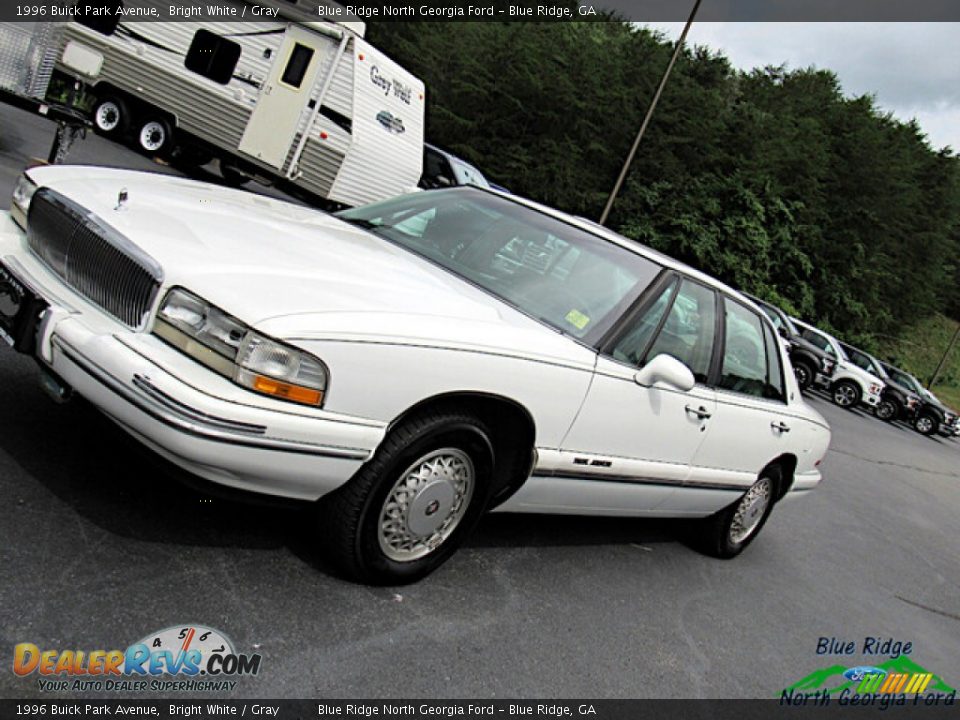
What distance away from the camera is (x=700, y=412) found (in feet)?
13.1

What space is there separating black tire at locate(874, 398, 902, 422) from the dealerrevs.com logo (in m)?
23.9

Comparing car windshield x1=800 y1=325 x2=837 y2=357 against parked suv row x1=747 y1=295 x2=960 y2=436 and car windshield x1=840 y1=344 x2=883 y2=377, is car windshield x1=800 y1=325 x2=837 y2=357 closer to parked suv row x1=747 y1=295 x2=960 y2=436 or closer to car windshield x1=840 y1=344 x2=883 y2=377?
parked suv row x1=747 y1=295 x2=960 y2=436

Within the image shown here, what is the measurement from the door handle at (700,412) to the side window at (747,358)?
0.89ft

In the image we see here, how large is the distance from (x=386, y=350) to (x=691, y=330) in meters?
2.02

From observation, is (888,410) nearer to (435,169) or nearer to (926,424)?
(926,424)

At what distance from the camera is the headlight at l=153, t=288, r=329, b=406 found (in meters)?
2.46

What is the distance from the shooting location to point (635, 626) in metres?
3.68

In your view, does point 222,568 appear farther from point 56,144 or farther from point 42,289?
point 56,144

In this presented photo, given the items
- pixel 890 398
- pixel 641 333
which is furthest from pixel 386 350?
pixel 890 398

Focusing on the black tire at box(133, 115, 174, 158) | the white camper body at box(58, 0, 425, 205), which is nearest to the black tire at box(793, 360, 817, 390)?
the white camper body at box(58, 0, 425, 205)

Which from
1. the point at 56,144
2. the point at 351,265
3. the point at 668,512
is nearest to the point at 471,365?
the point at 351,265

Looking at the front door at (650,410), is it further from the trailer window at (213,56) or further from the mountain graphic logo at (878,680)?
the trailer window at (213,56)

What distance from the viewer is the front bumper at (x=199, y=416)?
2.41 m

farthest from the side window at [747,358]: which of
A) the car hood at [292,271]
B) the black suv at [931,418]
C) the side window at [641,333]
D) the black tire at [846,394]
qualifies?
the black suv at [931,418]
